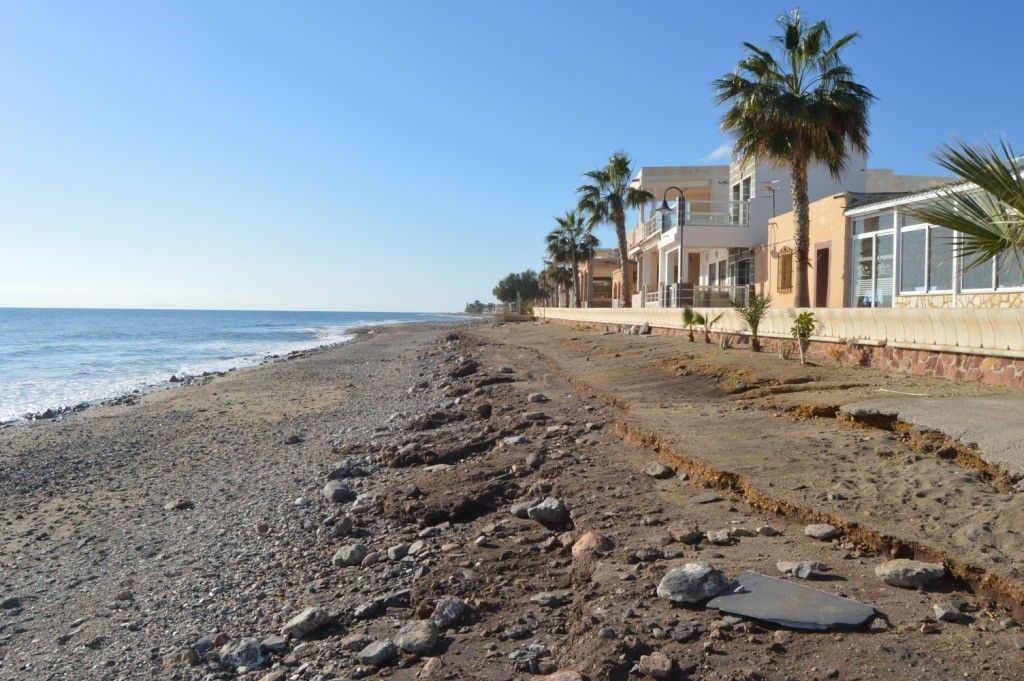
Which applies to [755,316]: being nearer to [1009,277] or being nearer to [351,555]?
[1009,277]

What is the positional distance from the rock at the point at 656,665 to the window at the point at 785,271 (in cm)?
2180

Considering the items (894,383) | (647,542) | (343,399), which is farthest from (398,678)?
(343,399)

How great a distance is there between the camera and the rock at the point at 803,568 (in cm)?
411

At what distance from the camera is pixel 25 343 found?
1999 inches

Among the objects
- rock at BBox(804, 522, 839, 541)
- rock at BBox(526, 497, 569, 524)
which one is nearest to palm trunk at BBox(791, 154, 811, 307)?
rock at BBox(526, 497, 569, 524)

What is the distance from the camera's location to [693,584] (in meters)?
4.00

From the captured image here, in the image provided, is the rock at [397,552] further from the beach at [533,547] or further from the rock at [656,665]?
the rock at [656,665]

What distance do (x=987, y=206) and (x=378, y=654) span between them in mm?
5822

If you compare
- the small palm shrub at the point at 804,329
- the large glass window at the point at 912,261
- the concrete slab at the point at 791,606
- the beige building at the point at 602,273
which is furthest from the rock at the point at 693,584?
the beige building at the point at 602,273

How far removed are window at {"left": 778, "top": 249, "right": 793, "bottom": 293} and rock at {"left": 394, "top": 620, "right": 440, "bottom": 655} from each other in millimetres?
21488

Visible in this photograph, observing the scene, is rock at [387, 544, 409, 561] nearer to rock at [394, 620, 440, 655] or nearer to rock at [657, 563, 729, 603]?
rock at [394, 620, 440, 655]

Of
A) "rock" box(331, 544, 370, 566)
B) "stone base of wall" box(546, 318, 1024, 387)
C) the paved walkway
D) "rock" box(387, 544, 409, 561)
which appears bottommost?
"rock" box(331, 544, 370, 566)

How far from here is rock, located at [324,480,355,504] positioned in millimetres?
7789

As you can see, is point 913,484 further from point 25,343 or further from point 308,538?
point 25,343
